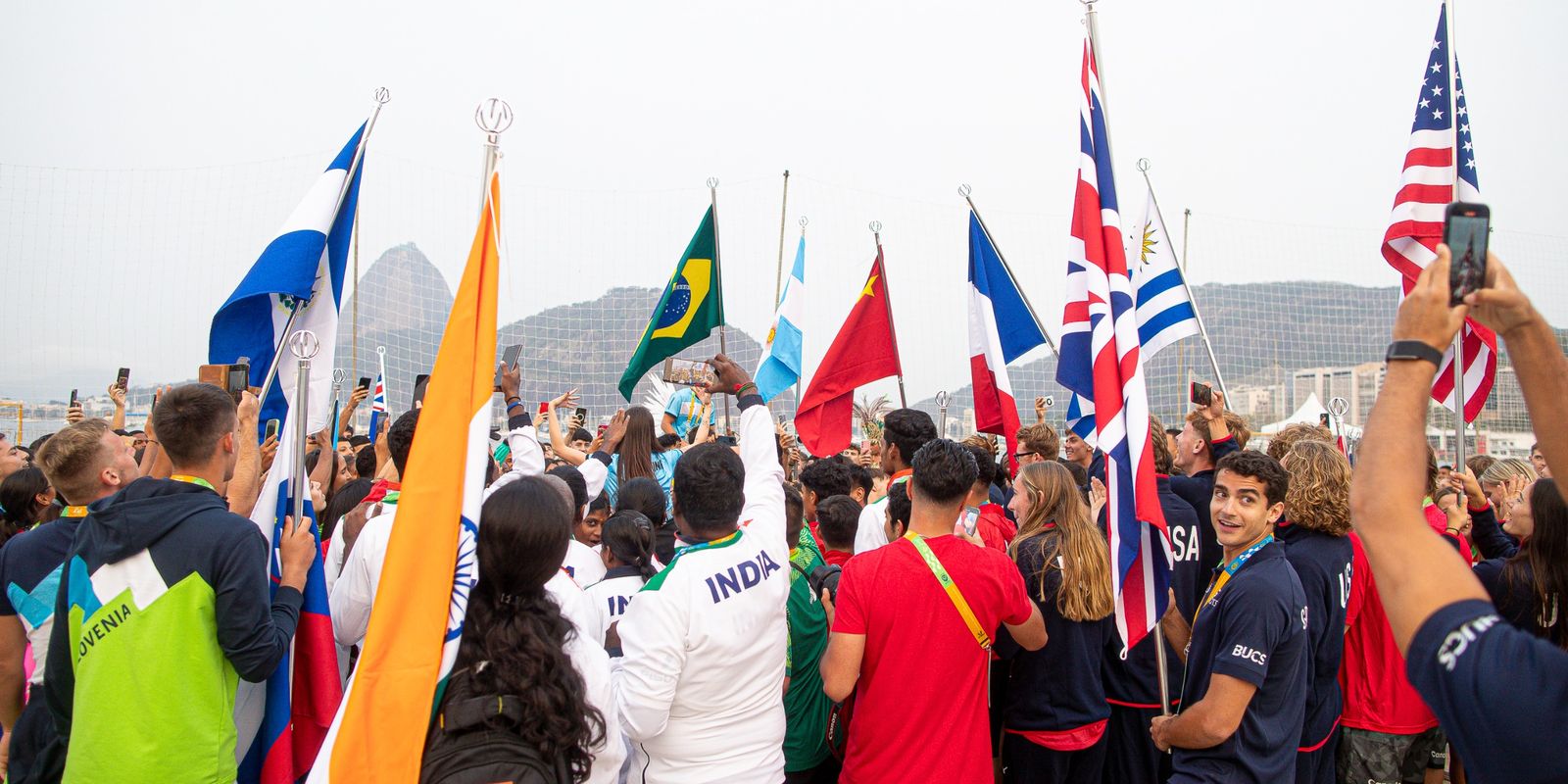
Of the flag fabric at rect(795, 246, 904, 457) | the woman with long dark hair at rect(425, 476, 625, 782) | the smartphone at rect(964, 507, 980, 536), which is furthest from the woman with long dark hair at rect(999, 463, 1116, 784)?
the flag fabric at rect(795, 246, 904, 457)

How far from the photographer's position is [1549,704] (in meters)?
1.47

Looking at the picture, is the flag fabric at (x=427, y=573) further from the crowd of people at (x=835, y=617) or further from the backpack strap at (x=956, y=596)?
the backpack strap at (x=956, y=596)

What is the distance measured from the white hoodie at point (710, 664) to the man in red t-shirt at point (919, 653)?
1.12 feet

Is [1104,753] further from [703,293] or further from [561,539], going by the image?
[703,293]

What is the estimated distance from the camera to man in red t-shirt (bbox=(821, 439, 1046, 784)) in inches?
136

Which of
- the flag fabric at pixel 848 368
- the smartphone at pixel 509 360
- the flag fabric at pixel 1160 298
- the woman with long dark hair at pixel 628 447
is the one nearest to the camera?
the smartphone at pixel 509 360

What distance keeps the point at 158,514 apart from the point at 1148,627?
11.7ft

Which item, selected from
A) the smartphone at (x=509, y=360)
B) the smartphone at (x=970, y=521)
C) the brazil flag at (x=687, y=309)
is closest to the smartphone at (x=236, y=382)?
the smartphone at (x=509, y=360)

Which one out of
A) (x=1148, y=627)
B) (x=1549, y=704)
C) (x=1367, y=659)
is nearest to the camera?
(x=1549, y=704)

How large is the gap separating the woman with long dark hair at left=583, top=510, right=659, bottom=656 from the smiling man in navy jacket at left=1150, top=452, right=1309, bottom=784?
2122 mm

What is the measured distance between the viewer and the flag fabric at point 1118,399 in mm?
3746

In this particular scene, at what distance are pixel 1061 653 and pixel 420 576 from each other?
9.11 ft

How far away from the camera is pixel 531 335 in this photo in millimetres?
10344

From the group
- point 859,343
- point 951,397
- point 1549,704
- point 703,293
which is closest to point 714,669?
point 1549,704
